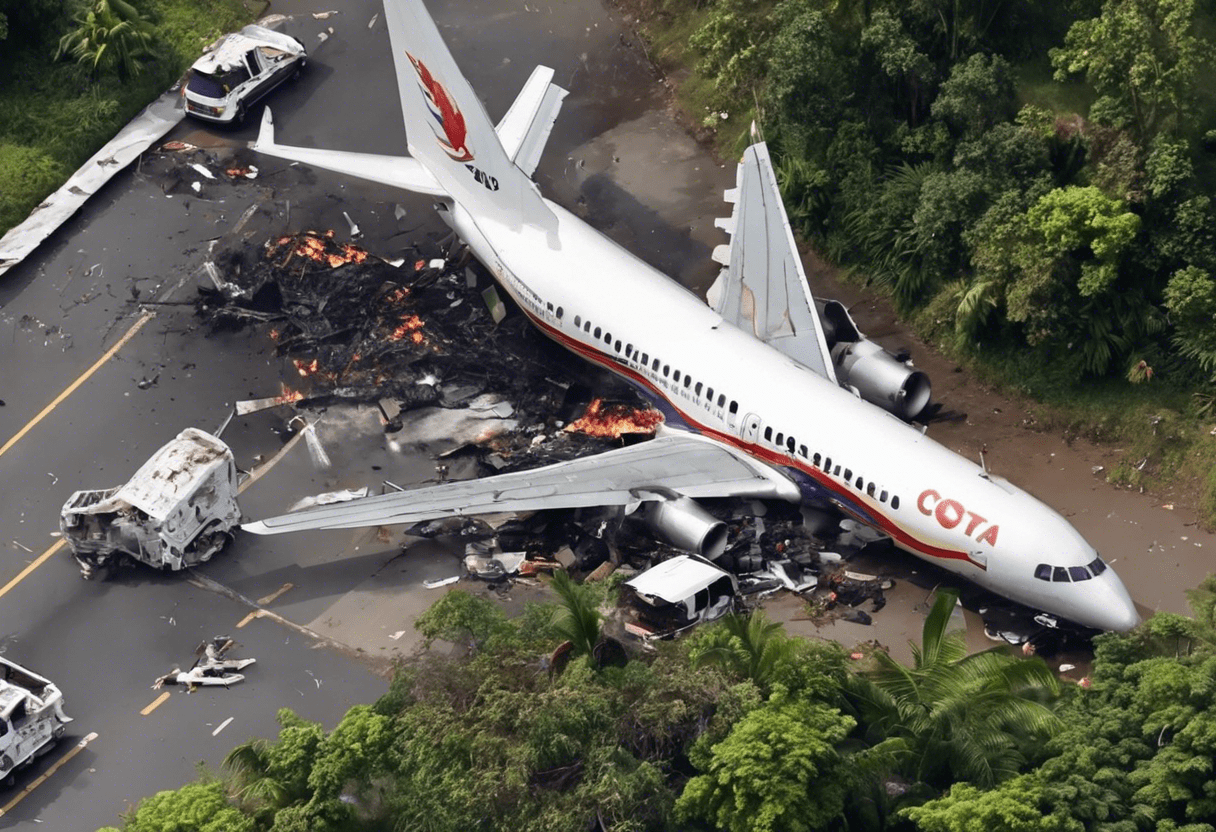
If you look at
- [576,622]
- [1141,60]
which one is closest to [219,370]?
[576,622]

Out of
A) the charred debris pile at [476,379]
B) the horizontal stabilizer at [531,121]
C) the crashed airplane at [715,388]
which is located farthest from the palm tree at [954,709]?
the horizontal stabilizer at [531,121]

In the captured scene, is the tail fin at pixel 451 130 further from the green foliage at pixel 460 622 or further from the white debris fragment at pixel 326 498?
the green foliage at pixel 460 622

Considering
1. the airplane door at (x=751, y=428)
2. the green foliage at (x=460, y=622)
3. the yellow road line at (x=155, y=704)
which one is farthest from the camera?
the airplane door at (x=751, y=428)

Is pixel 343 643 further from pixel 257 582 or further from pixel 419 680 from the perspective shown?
pixel 419 680

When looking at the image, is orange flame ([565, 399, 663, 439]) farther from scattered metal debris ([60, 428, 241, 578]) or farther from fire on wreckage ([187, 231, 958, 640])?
scattered metal debris ([60, 428, 241, 578])

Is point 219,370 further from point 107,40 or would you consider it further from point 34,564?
point 107,40

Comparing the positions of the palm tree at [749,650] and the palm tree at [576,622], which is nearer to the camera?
the palm tree at [749,650]

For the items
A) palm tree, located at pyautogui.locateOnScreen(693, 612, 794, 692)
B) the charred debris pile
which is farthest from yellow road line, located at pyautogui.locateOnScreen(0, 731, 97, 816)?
palm tree, located at pyautogui.locateOnScreen(693, 612, 794, 692)
